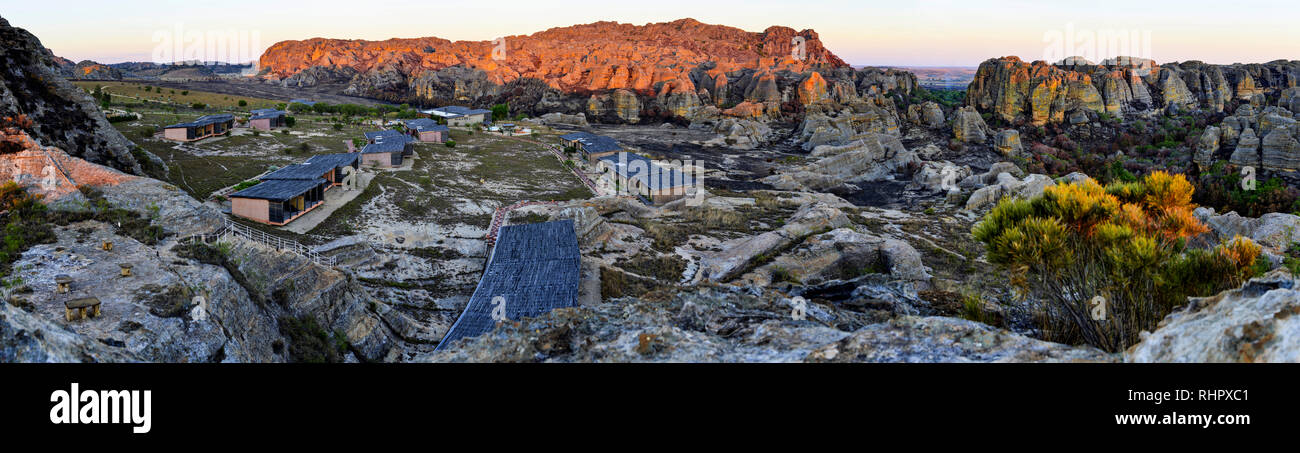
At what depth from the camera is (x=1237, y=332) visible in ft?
20.8

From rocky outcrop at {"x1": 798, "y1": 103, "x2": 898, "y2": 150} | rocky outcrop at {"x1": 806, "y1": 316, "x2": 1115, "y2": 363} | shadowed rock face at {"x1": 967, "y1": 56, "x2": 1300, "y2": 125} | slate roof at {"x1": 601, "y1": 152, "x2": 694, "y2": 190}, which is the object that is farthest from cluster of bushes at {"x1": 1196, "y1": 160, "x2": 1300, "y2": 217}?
rocky outcrop at {"x1": 806, "y1": 316, "x2": 1115, "y2": 363}

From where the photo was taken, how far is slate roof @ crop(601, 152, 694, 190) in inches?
2058

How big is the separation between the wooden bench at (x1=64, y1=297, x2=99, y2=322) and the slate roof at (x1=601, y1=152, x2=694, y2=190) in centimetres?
3975

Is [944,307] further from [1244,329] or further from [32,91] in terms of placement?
[32,91]

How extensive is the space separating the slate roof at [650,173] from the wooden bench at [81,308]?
3975cm

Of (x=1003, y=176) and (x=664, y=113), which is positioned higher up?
(x=664, y=113)

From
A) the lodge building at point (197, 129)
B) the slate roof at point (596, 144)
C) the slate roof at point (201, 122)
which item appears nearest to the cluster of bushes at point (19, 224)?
the slate roof at point (201, 122)

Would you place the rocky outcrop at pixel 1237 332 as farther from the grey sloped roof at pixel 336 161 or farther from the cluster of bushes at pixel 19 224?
the grey sloped roof at pixel 336 161

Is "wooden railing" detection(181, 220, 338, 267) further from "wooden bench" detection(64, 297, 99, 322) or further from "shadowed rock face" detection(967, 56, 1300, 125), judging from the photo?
"shadowed rock face" detection(967, 56, 1300, 125)

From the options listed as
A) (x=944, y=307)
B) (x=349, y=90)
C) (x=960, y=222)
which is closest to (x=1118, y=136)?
(x=960, y=222)

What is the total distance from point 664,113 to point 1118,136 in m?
74.4

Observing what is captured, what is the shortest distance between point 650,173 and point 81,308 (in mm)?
43286

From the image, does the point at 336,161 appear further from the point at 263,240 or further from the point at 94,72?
the point at 94,72
